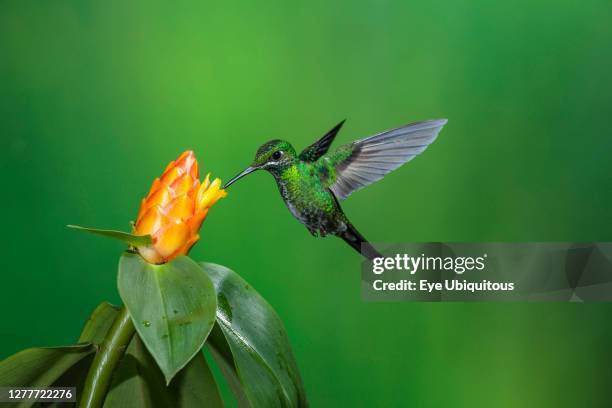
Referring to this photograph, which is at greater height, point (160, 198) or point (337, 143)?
point (337, 143)

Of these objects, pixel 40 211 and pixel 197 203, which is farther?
pixel 40 211

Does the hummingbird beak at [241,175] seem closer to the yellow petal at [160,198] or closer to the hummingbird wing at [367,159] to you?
the hummingbird wing at [367,159]

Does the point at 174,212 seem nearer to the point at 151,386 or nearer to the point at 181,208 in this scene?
the point at 181,208

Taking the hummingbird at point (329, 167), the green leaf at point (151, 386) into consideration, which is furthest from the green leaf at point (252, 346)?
the hummingbird at point (329, 167)

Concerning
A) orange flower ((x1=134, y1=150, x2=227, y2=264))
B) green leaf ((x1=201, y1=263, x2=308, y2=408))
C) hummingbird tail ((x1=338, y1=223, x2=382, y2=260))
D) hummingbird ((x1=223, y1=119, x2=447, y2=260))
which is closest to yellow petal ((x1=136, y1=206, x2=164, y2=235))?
orange flower ((x1=134, y1=150, x2=227, y2=264))

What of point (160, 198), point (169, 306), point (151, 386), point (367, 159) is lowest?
point (151, 386)

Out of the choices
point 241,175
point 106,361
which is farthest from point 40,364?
point 241,175

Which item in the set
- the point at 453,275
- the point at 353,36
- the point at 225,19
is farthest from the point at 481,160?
the point at 225,19

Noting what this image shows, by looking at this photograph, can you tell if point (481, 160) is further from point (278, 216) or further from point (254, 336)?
point (254, 336)
